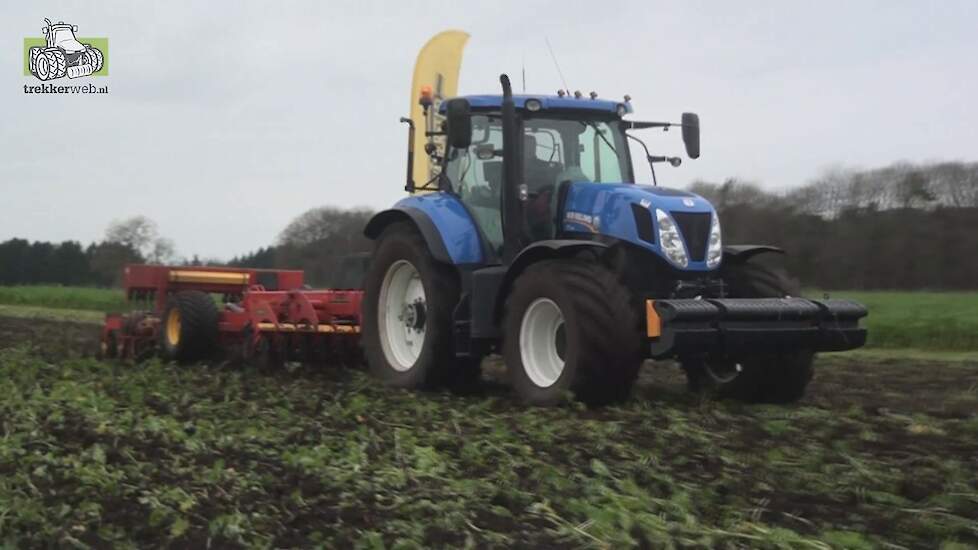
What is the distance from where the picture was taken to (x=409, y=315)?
9.02 m

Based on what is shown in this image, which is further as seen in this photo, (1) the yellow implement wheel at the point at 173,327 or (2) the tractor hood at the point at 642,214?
(1) the yellow implement wheel at the point at 173,327

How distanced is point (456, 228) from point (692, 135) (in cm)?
185

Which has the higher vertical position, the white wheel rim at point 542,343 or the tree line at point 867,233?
the tree line at point 867,233

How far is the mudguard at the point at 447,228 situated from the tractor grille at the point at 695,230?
60.9 inches

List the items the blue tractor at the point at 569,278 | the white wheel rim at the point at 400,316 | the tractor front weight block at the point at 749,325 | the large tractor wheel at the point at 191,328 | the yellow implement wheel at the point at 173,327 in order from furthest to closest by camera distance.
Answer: the yellow implement wheel at the point at 173,327 < the large tractor wheel at the point at 191,328 < the white wheel rim at the point at 400,316 < the blue tractor at the point at 569,278 < the tractor front weight block at the point at 749,325

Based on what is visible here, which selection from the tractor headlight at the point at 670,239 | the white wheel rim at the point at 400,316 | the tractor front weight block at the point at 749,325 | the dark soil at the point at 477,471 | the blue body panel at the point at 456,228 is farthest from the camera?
the white wheel rim at the point at 400,316

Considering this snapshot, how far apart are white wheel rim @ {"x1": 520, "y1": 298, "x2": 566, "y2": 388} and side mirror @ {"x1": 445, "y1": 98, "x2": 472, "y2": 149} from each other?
1.25m

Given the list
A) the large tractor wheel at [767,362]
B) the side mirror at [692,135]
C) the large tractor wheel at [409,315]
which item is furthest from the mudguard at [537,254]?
the side mirror at [692,135]

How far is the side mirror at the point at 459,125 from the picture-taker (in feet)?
25.2

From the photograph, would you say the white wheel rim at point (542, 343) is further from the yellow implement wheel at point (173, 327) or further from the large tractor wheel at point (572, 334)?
the yellow implement wheel at point (173, 327)

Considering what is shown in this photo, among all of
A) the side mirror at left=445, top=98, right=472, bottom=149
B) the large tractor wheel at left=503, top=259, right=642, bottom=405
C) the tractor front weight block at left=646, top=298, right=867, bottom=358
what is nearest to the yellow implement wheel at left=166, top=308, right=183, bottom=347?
the side mirror at left=445, top=98, right=472, bottom=149

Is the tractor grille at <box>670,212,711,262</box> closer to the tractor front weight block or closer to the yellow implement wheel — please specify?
the tractor front weight block

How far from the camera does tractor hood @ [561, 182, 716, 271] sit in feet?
23.9

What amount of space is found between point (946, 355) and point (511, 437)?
31.6ft
